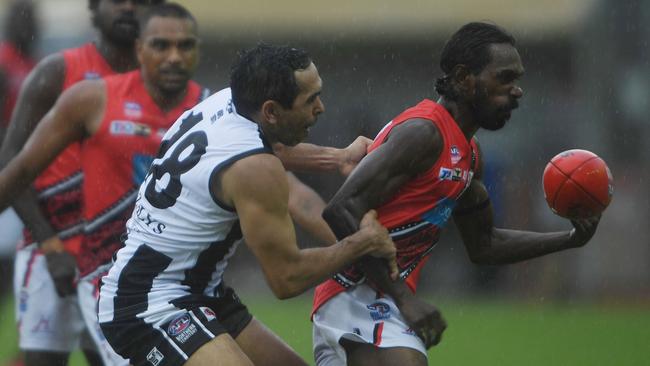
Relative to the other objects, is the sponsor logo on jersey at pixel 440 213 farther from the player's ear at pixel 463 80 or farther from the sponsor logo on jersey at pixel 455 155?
the player's ear at pixel 463 80

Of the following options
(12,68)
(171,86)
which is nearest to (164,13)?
(171,86)

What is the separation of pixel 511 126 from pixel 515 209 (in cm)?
178

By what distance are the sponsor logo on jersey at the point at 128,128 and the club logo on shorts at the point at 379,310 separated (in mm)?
2106

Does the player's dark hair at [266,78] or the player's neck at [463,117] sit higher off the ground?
the player's dark hair at [266,78]

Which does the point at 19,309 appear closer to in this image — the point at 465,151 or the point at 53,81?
the point at 53,81

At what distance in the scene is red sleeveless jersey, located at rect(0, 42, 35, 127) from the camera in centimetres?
988

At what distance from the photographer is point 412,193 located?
6.34 meters

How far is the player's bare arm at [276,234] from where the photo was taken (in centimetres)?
573

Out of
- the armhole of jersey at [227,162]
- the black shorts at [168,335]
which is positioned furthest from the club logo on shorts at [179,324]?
the armhole of jersey at [227,162]

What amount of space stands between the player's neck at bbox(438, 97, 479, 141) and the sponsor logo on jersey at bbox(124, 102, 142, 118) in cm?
217

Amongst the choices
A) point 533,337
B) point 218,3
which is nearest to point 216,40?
point 218,3

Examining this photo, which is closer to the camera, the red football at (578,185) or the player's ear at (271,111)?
the player's ear at (271,111)

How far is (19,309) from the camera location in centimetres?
855

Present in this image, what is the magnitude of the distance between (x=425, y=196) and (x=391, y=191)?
0.23m
